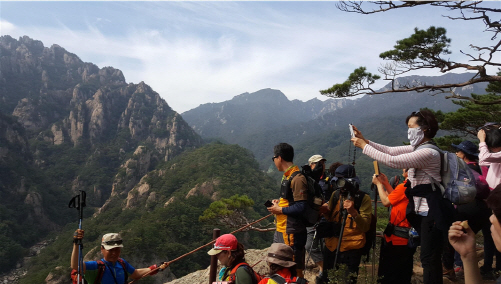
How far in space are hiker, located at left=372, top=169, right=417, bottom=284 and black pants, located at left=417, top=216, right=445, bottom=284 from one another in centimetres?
44

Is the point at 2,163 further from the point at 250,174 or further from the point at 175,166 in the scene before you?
the point at 250,174

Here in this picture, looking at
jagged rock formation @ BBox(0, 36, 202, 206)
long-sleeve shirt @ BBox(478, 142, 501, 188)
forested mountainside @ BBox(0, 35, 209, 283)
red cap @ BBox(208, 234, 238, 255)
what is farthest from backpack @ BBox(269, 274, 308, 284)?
jagged rock formation @ BBox(0, 36, 202, 206)

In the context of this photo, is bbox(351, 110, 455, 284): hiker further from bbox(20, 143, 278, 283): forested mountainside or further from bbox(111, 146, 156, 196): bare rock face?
bbox(111, 146, 156, 196): bare rock face

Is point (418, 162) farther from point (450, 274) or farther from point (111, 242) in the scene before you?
point (111, 242)

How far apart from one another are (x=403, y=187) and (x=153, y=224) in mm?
35695

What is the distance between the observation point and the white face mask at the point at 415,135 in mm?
2521

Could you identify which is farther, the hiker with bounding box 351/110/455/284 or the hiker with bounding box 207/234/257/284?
the hiker with bounding box 207/234/257/284

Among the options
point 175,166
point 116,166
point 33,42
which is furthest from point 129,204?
point 33,42

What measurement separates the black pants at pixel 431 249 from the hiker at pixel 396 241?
0.44m

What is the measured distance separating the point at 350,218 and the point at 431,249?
2.59 ft

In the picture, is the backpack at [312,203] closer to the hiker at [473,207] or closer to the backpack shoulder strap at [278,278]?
the backpack shoulder strap at [278,278]

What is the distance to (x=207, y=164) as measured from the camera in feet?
199

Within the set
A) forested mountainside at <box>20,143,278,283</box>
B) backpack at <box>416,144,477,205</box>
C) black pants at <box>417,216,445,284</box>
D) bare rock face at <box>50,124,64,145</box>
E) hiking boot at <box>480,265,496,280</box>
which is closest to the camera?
backpack at <box>416,144,477,205</box>

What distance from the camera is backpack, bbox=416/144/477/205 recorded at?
225 centimetres
